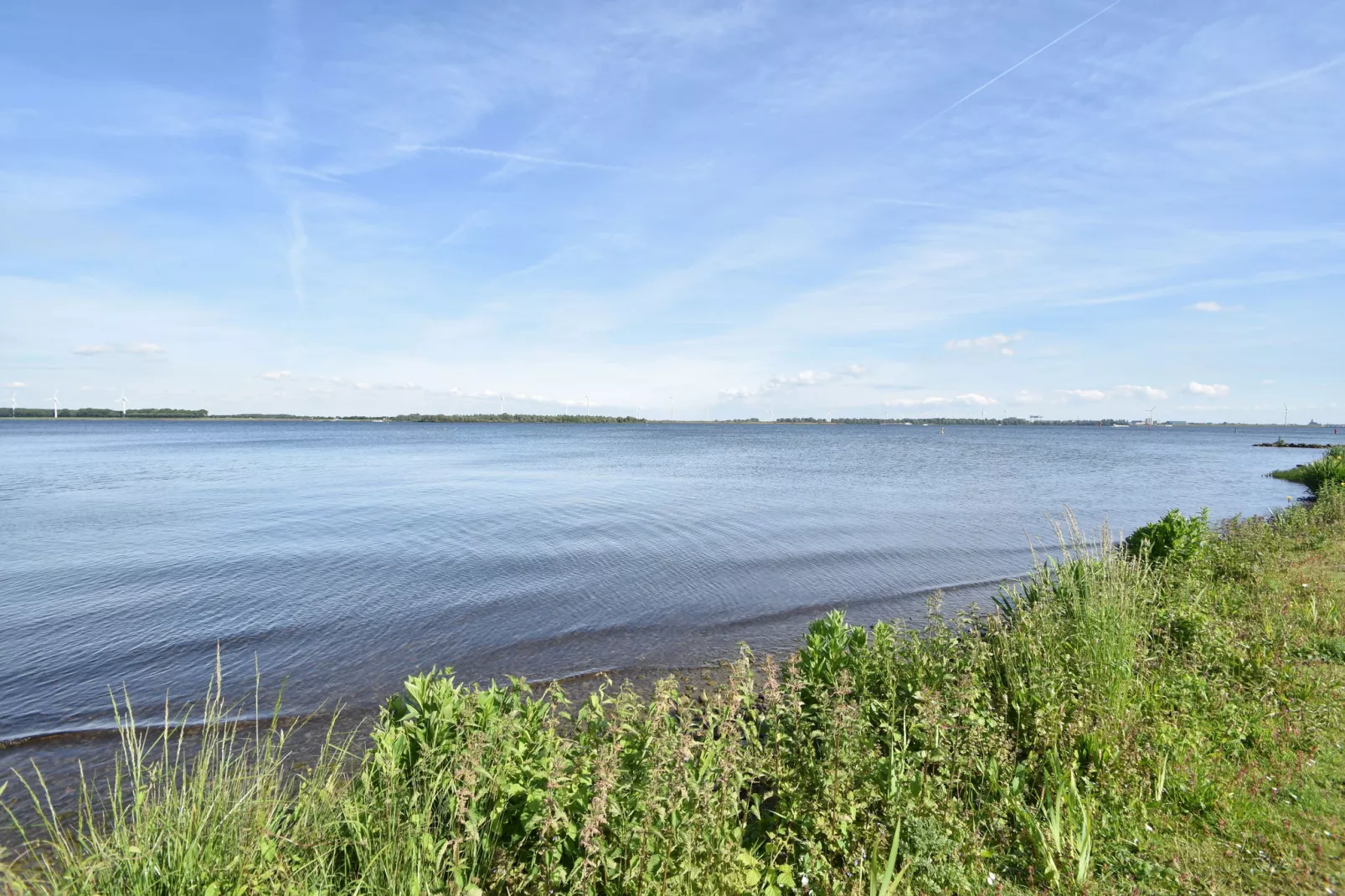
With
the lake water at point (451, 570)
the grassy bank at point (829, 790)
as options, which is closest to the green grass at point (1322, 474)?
the lake water at point (451, 570)

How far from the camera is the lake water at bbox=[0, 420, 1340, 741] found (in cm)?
1139

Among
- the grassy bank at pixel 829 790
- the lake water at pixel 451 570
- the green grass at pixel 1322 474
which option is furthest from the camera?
the green grass at pixel 1322 474

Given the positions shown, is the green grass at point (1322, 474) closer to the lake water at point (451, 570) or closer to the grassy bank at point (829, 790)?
the lake water at point (451, 570)

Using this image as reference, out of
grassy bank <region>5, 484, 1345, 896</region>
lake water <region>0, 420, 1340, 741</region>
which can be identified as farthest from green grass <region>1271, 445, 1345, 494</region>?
grassy bank <region>5, 484, 1345, 896</region>

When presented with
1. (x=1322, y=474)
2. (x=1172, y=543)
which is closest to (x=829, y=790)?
(x=1172, y=543)

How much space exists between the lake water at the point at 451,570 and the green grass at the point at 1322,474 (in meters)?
1.48

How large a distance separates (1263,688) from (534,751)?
8.92 m

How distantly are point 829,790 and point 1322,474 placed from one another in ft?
160

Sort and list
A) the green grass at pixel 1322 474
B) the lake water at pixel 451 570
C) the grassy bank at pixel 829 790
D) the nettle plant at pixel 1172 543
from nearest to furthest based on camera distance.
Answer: the grassy bank at pixel 829 790 < the lake water at pixel 451 570 < the nettle plant at pixel 1172 543 < the green grass at pixel 1322 474

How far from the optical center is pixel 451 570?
1786cm

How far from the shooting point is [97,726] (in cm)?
896

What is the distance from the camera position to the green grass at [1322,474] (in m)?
30.8

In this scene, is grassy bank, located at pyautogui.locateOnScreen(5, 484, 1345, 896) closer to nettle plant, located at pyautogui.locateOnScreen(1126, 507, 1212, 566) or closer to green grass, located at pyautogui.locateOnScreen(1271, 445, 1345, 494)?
nettle plant, located at pyautogui.locateOnScreen(1126, 507, 1212, 566)

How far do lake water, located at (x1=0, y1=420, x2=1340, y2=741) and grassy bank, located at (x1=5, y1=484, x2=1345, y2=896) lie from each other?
3703mm
